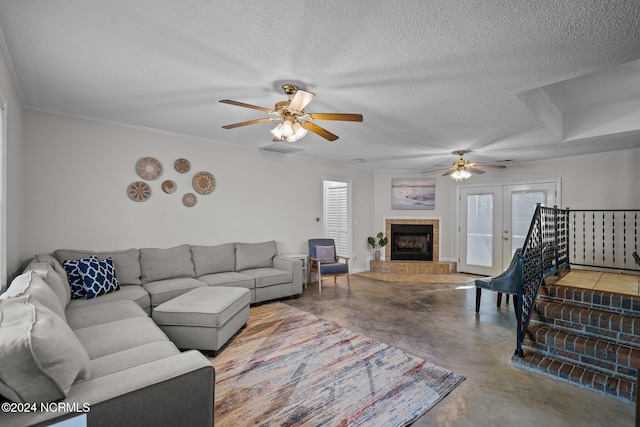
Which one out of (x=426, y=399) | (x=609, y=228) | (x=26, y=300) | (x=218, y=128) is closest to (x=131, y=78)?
(x=218, y=128)

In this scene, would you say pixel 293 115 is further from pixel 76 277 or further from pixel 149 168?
pixel 76 277

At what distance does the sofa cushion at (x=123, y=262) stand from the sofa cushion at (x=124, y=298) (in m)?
0.17

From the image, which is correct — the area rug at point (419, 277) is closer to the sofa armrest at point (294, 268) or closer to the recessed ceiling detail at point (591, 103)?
the sofa armrest at point (294, 268)

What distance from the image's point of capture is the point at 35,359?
1.16 meters

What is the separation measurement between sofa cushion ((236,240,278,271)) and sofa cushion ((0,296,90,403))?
3316 millimetres

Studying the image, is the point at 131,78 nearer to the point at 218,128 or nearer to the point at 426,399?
the point at 218,128

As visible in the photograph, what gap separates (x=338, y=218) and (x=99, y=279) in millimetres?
5002

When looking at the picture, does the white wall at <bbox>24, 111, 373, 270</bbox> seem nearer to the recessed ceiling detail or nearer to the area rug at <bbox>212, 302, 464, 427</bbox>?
the area rug at <bbox>212, 302, 464, 427</bbox>

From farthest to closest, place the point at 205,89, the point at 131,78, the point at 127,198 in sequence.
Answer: the point at 127,198
the point at 205,89
the point at 131,78

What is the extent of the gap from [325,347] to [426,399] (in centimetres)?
111

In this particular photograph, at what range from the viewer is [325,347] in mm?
→ 3031

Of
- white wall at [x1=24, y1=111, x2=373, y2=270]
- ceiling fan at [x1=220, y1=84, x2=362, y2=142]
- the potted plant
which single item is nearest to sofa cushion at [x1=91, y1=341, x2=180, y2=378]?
ceiling fan at [x1=220, y1=84, x2=362, y2=142]

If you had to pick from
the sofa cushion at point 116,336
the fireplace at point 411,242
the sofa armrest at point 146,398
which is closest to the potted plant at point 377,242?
the fireplace at point 411,242

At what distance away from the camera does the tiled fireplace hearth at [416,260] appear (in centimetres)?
698
